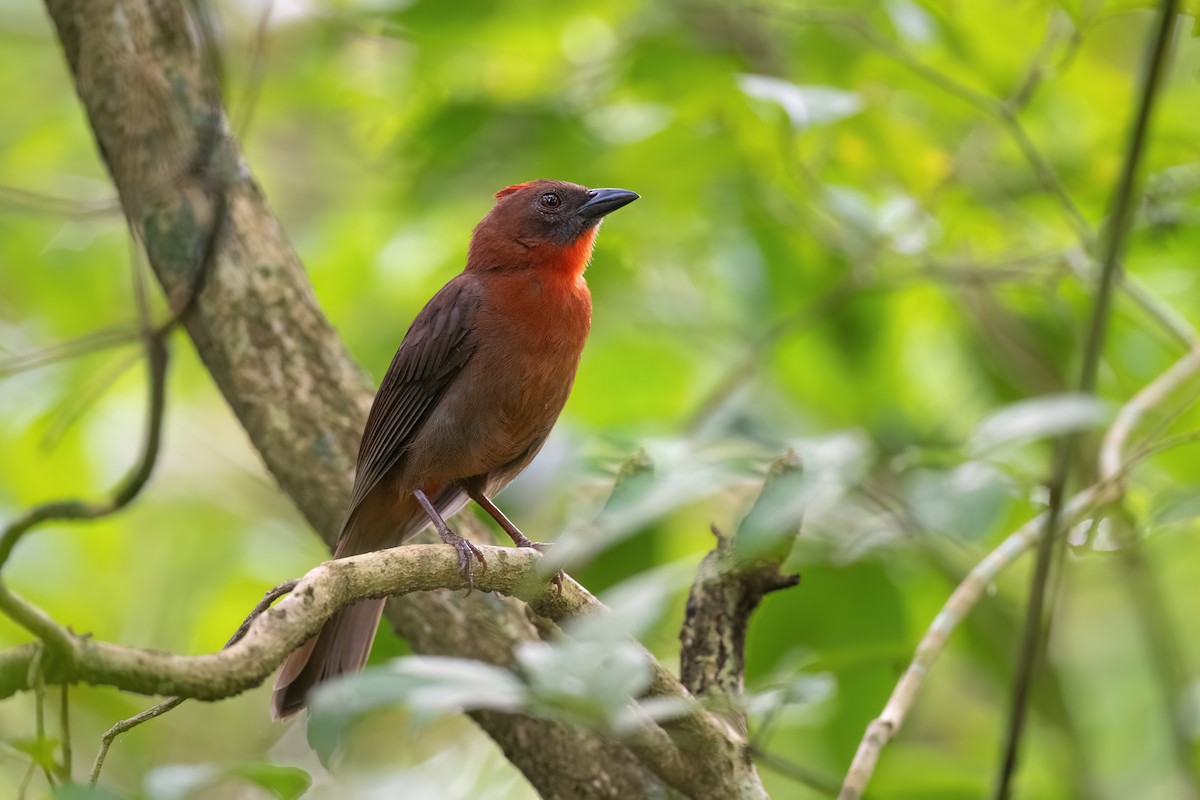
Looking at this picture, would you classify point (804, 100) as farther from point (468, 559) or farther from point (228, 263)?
point (228, 263)

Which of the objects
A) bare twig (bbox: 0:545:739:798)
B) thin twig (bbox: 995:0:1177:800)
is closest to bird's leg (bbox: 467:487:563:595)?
bare twig (bbox: 0:545:739:798)

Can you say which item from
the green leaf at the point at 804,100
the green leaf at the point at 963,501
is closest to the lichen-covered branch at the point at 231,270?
the green leaf at the point at 804,100

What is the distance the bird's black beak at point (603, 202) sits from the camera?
4.01 metres

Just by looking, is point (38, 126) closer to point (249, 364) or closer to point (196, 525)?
point (196, 525)

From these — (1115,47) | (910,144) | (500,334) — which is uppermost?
(1115,47)

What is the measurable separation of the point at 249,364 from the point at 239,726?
9.16ft

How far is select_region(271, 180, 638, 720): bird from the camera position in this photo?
3357 millimetres

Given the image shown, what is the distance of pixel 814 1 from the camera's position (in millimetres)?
4031

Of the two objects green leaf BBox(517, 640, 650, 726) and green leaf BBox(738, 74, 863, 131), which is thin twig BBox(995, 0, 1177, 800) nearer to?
green leaf BBox(738, 74, 863, 131)

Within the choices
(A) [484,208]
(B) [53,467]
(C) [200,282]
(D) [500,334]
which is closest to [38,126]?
(B) [53,467]

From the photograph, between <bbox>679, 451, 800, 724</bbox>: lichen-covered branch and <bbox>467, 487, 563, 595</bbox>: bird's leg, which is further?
<bbox>467, 487, 563, 595</bbox>: bird's leg

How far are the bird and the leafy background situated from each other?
0.55 feet

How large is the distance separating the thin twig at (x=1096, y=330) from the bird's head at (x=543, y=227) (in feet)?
6.63

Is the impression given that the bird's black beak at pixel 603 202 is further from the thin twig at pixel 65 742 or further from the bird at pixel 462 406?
the thin twig at pixel 65 742
